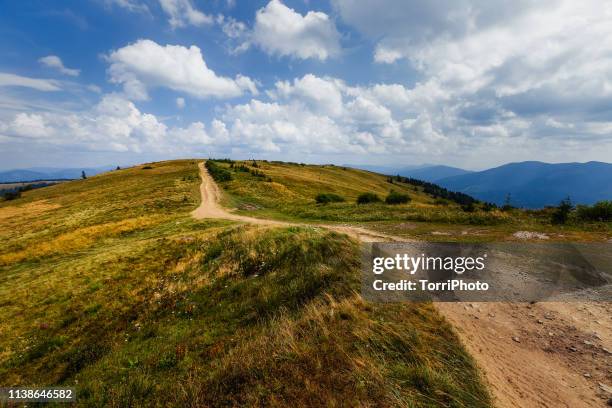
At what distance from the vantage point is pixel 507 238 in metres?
16.7

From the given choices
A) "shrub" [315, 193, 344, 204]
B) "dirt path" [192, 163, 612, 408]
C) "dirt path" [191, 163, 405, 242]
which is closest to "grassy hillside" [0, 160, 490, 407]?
"dirt path" [192, 163, 612, 408]

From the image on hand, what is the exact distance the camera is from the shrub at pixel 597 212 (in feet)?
62.6

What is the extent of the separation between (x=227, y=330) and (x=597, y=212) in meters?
25.3

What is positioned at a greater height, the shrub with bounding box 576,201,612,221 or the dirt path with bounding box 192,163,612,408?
the shrub with bounding box 576,201,612,221

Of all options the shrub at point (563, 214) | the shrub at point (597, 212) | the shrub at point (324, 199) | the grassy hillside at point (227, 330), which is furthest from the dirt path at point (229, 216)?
the shrub at point (597, 212)

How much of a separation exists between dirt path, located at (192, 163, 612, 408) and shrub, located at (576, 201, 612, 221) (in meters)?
14.8

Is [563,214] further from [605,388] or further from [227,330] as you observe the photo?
[227,330]

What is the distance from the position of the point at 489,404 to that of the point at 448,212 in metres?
21.4

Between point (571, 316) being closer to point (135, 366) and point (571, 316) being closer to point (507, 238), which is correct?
point (507, 238)

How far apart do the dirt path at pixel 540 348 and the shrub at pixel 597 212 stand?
14810 millimetres

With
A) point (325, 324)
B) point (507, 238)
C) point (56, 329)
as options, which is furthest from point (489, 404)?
point (56, 329)

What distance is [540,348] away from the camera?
749 centimetres

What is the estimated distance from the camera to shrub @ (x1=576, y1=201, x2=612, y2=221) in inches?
752

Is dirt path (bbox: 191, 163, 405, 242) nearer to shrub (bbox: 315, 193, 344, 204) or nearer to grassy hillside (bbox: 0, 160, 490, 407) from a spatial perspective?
grassy hillside (bbox: 0, 160, 490, 407)
